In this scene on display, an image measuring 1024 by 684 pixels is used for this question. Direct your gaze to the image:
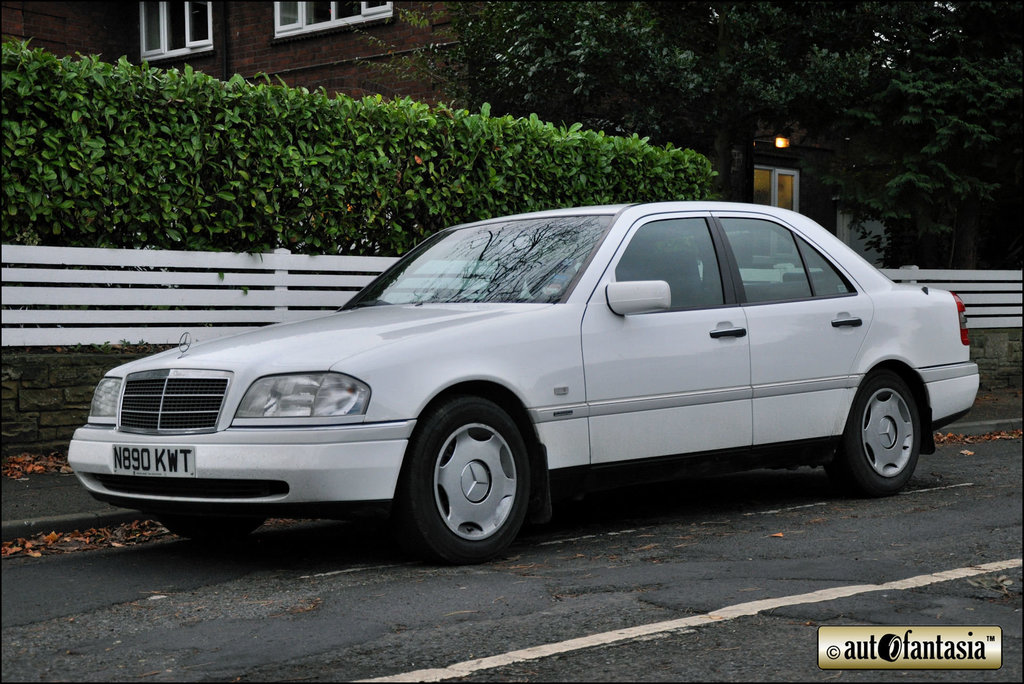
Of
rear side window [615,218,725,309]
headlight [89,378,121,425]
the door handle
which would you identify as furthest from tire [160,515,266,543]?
the door handle

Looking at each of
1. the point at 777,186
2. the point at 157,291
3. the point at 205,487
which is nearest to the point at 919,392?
the point at 205,487

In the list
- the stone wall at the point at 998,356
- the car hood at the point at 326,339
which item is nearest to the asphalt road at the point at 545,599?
the car hood at the point at 326,339

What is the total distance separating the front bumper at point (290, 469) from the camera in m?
5.51

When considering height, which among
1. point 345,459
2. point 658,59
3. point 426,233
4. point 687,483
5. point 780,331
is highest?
point 658,59

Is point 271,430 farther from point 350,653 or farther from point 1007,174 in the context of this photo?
point 1007,174

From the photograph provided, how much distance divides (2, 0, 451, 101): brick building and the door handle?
1195 cm

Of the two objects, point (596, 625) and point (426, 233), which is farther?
point (426, 233)

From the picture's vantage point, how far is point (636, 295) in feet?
21.0

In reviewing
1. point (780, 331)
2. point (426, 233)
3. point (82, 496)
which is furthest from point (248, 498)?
point (426, 233)

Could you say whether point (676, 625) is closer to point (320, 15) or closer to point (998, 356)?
point (998, 356)

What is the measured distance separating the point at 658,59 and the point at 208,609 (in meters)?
10.4

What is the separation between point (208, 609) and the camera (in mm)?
5094

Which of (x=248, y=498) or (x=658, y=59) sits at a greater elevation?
(x=658, y=59)

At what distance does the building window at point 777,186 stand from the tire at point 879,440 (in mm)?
16789
